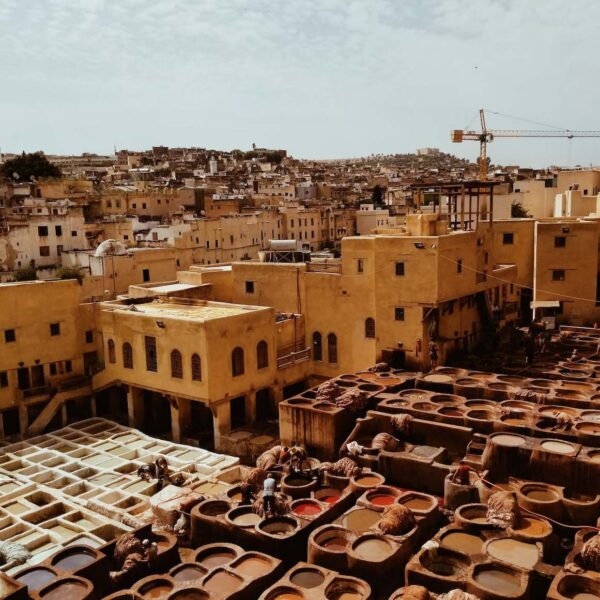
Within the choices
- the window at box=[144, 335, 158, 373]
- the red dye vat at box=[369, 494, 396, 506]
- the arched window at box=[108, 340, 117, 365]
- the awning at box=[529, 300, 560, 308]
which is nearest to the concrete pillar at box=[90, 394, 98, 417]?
the arched window at box=[108, 340, 117, 365]

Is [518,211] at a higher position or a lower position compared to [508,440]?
higher

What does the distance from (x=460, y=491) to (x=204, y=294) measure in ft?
64.7

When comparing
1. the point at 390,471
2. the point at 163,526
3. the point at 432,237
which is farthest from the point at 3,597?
the point at 432,237

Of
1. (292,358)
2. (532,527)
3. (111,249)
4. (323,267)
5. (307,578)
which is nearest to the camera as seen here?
(307,578)

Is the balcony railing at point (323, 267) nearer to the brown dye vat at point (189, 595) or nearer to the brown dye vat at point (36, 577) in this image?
the brown dye vat at point (189, 595)

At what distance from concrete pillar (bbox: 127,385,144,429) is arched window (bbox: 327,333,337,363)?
8964mm

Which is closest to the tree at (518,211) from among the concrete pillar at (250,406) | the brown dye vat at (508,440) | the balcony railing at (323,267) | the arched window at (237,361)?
the balcony railing at (323,267)

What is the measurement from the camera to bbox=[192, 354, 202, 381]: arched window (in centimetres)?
2733

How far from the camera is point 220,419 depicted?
91.0 feet

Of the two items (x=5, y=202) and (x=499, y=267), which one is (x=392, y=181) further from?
(x=499, y=267)

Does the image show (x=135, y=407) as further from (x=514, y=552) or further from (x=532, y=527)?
(x=514, y=552)

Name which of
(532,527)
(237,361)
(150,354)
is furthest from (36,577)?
(150,354)

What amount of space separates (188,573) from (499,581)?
7005 millimetres

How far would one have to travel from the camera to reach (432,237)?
91.3 feet
